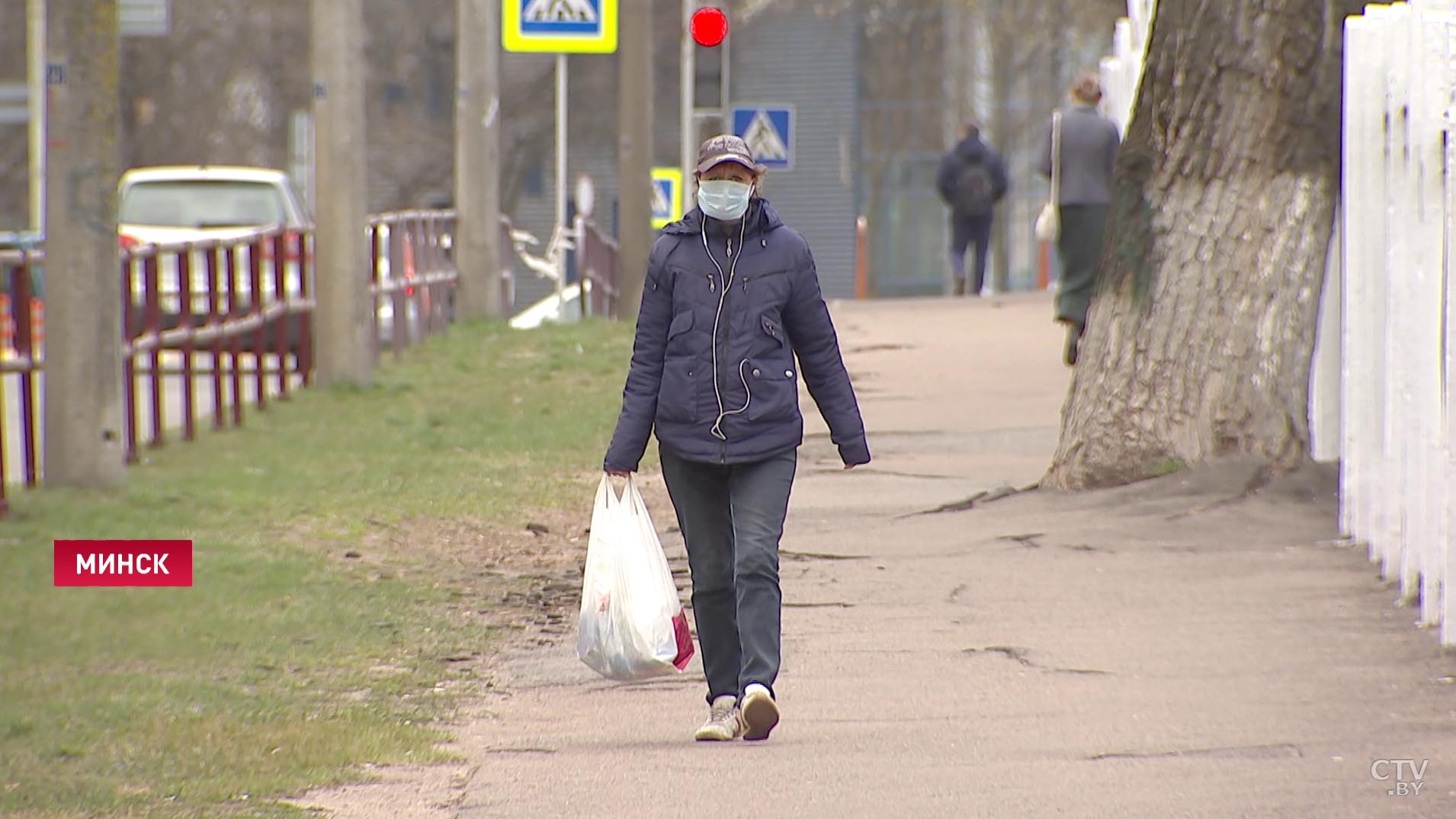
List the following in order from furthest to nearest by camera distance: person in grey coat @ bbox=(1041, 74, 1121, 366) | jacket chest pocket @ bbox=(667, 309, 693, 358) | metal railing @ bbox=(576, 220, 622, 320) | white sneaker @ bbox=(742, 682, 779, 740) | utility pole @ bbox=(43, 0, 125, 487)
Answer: metal railing @ bbox=(576, 220, 622, 320)
person in grey coat @ bbox=(1041, 74, 1121, 366)
utility pole @ bbox=(43, 0, 125, 487)
jacket chest pocket @ bbox=(667, 309, 693, 358)
white sneaker @ bbox=(742, 682, 779, 740)

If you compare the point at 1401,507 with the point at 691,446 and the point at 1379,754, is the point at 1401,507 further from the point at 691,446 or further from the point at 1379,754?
the point at 691,446

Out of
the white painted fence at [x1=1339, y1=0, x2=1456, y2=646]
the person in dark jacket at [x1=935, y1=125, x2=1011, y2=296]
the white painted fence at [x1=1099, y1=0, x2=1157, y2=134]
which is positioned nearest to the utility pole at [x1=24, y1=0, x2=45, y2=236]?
the person in dark jacket at [x1=935, y1=125, x2=1011, y2=296]

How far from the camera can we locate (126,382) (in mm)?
12805

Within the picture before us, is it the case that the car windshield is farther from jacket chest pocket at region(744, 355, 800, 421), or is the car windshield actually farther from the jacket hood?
jacket chest pocket at region(744, 355, 800, 421)

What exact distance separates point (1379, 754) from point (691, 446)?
1.80 m

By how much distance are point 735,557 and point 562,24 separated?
45.2 feet

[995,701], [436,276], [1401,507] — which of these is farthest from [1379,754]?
[436,276]

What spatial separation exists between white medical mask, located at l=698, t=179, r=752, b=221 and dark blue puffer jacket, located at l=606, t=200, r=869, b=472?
2.4 inches

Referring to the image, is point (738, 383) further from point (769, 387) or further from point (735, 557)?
point (735, 557)

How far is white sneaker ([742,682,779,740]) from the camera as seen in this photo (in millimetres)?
6246

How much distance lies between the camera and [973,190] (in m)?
25.6

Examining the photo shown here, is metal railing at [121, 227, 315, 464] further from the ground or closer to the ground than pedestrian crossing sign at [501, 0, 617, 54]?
closer to the ground

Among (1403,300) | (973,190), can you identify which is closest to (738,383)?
(1403,300)

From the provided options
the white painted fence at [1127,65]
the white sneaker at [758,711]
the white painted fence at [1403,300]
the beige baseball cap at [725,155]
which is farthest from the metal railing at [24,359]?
the white painted fence at [1127,65]
